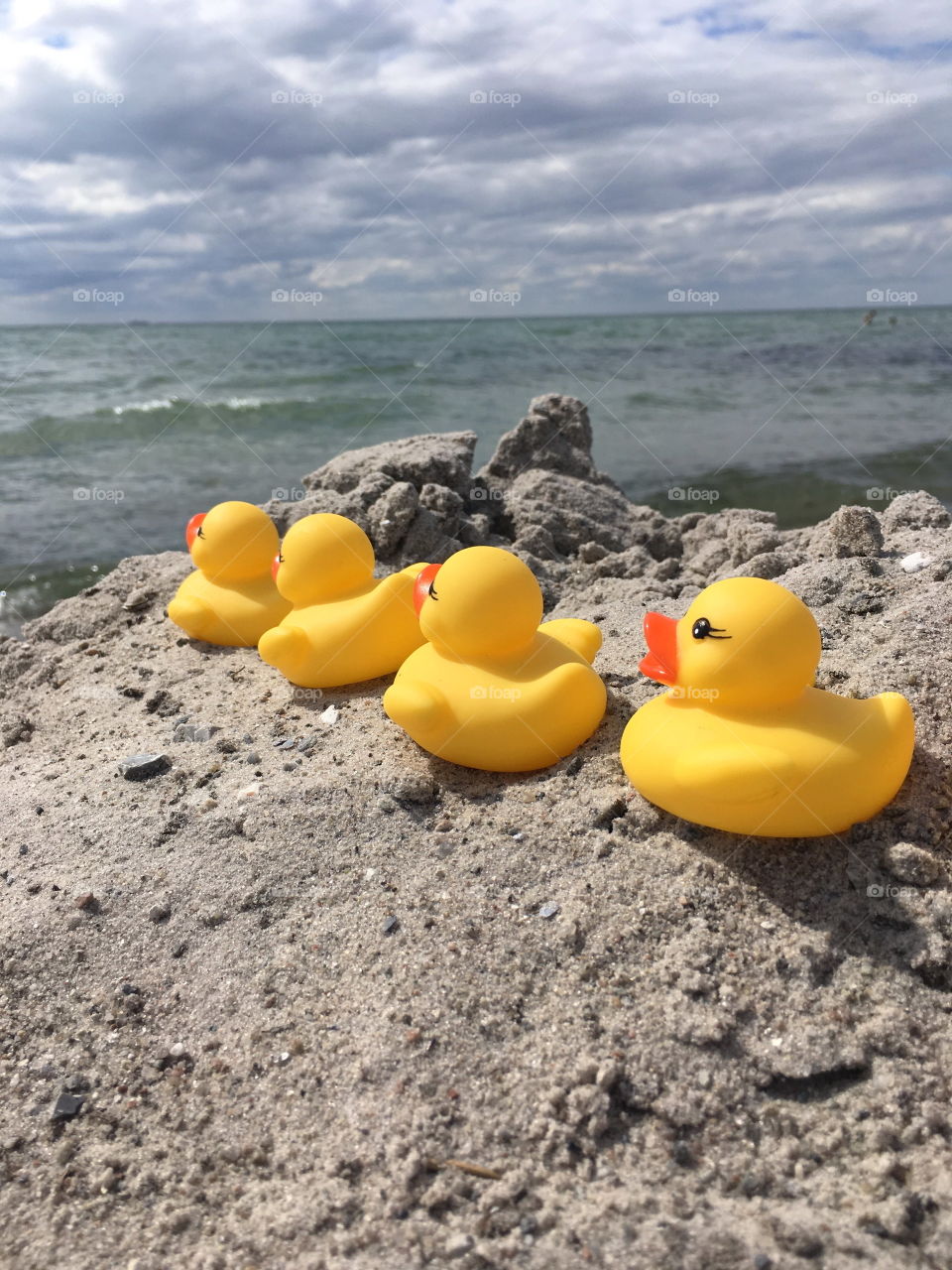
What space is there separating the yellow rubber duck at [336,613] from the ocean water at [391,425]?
11.2ft

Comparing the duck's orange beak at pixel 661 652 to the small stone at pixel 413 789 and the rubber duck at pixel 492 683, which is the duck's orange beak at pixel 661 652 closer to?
the rubber duck at pixel 492 683

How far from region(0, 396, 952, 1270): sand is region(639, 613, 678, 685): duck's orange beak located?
18.4 inches

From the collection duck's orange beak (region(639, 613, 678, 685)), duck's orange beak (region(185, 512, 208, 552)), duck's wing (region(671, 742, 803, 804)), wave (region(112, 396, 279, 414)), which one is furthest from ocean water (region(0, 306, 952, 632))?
duck's wing (region(671, 742, 803, 804))

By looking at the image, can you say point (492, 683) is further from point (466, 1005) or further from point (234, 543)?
point (234, 543)

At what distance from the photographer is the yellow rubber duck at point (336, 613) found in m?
4.02

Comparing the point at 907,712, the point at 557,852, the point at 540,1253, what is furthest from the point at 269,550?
the point at 540,1253

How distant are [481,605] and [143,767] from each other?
5.17ft

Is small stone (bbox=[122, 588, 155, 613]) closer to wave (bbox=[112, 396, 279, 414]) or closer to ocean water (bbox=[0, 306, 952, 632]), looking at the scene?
ocean water (bbox=[0, 306, 952, 632])

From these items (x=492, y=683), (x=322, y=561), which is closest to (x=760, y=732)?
(x=492, y=683)

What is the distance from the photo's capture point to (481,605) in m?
3.30

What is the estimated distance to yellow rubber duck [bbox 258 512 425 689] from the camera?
4.02 meters

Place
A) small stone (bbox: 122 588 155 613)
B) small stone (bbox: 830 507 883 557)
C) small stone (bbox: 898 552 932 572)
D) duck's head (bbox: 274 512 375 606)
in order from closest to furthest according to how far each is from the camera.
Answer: small stone (bbox: 898 552 932 572) → duck's head (bbox: 274 512 375 606) → small stone (bbox: 830 507 883 557) → small stone (bbox: 122 588 155 613)

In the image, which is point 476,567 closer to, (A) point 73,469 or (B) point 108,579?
(B) point 108,579

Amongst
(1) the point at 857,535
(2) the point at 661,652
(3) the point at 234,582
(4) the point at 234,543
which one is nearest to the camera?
(2) the point at 661,652
